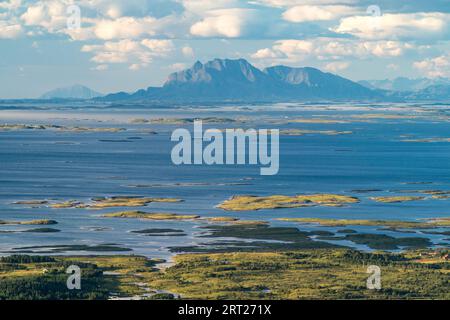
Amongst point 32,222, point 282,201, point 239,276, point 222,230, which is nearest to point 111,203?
point 32,222

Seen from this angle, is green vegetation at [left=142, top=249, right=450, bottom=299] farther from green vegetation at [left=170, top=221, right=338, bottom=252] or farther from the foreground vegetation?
green vegetation at [left=170, top=221, right=338, bottom=252]

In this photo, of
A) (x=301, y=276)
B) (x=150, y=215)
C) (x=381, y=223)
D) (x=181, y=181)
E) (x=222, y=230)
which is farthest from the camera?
(x=181, y=181)

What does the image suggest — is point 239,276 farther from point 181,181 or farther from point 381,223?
point 181,181

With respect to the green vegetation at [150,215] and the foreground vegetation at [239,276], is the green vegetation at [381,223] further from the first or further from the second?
the foreground vegetation at [239,276]

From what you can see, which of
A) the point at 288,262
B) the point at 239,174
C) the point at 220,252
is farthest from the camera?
the point at 239,174

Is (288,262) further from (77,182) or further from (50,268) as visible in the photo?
(77,182)
